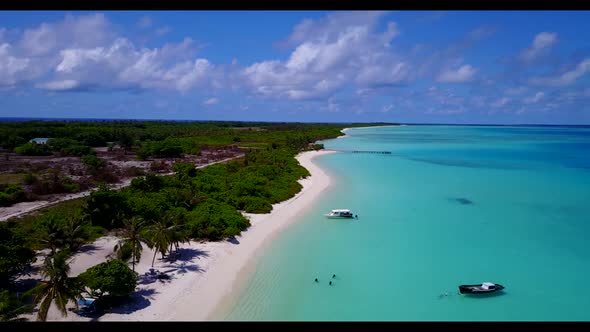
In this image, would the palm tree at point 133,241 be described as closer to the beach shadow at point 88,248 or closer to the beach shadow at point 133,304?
the beach shadow at point 133,304

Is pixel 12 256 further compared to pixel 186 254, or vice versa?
pixel 186 254

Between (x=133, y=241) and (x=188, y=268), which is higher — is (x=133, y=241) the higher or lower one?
the higher one

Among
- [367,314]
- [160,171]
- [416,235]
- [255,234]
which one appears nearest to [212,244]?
[255,234]

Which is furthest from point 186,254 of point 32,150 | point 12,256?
point 32,150

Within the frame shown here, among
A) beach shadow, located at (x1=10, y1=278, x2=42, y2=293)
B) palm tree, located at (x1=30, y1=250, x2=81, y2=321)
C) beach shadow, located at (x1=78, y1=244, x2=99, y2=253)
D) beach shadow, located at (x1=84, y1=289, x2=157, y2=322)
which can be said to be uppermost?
palm tree, located at (x1=30, y1=250, x2=81, y2=321)

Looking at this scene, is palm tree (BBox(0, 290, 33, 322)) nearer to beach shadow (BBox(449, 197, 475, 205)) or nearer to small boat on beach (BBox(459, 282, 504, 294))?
small boat on beach (BBox(459, 282, 504, 294))

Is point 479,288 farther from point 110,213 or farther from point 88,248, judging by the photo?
point 110,213

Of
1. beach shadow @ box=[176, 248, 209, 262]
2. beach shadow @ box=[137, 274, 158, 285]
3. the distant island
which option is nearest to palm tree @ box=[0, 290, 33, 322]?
the distant island
